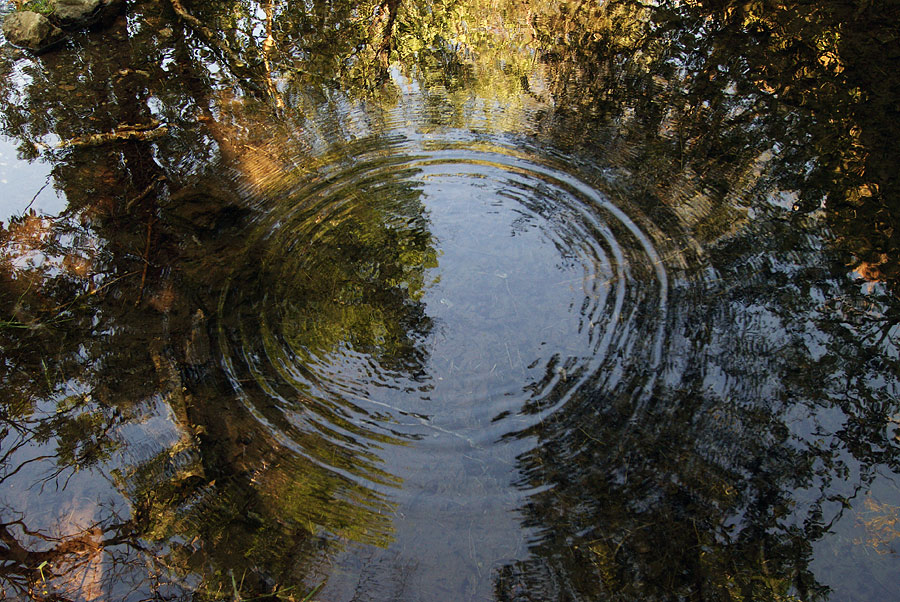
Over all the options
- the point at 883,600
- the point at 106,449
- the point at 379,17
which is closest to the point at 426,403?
the point at 106,449

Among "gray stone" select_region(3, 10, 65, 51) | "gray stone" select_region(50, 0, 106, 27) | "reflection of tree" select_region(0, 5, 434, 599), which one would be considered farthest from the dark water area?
"gray stone" select_region(50, 0, 106, 27)

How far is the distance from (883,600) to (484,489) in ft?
5.75

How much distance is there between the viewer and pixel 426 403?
3.35 metres

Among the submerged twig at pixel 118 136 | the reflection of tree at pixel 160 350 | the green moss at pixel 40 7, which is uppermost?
the green moss at pixel 40 7

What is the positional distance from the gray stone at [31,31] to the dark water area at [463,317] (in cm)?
43

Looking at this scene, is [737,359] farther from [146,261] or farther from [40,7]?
[40,7]

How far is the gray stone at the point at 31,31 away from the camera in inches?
251

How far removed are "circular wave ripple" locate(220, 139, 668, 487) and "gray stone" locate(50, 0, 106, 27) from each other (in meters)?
4.12

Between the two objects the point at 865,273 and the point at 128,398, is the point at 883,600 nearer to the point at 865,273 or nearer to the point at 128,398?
the point at 865,273

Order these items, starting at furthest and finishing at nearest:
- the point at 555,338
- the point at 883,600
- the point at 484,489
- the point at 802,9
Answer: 1. the point at 802,9
2. the point at 555,338
3. the point at 484,489
4. the point at 883,600

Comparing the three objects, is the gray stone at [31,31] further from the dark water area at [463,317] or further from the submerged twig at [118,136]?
A: the submerged twig at [118,136]

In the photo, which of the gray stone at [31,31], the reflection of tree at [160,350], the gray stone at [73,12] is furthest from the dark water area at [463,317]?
the gray stone at [73,12]

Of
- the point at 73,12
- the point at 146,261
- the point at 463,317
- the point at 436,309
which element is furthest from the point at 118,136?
the point at 463,317

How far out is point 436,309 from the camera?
3840mm
